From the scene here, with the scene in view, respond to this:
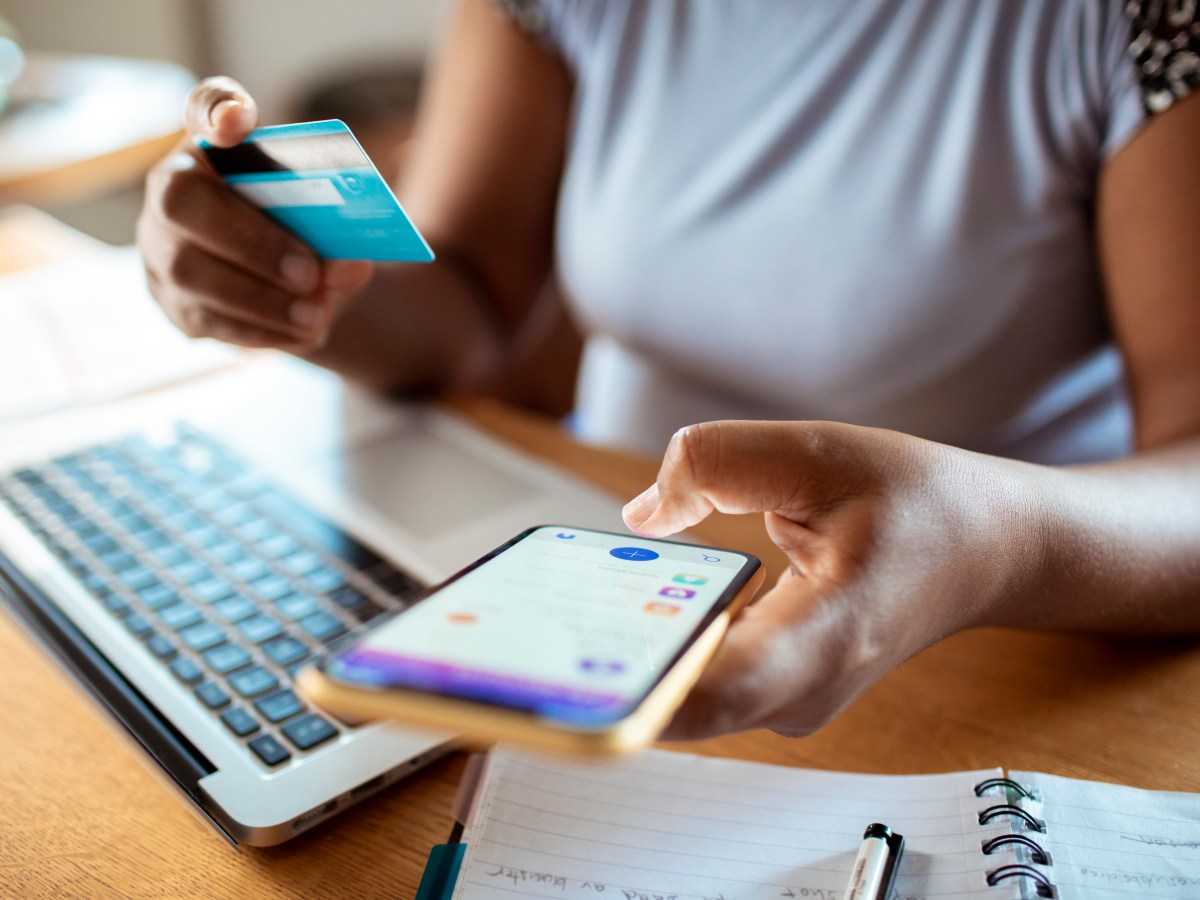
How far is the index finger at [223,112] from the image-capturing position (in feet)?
1.58

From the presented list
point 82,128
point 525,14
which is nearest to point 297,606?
point 525,14

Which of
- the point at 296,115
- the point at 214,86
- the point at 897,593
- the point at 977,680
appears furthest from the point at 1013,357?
the point at 296,115

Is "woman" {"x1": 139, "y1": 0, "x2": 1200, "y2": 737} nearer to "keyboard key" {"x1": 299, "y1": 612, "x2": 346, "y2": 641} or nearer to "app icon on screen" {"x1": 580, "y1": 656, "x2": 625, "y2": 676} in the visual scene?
"app icon on screen" {"x1": 580, "y1": 656, "x2": 625, "y2": 676}

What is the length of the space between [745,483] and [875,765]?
163mm

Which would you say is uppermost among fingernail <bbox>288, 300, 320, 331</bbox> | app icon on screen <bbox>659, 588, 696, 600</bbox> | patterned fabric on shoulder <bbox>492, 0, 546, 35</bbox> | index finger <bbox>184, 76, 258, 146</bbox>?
patterned fabric on shoulder <bbox>492, 0, 546, 35</bbox>

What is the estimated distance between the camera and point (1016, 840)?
1.18ft

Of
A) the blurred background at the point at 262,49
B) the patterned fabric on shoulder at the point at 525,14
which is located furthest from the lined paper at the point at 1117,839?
the blurred background at the point at 262,49

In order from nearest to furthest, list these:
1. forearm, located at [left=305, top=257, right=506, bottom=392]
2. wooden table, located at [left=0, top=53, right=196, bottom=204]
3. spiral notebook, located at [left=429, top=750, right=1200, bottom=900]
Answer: spiral notebook, located at [left=429, top=750, right=1200, bottom=900], forearm, located at [left=305, top=257, right=506, bottom=392], wooden table, located at [left=0, top=53, right=196, bottom=204]

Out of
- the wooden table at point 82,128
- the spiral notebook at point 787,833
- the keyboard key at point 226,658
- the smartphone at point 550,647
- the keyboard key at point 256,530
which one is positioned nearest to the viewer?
the smartphone at point 550,647

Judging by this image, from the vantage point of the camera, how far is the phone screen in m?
0.26

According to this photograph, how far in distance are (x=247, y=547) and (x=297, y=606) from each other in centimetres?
7

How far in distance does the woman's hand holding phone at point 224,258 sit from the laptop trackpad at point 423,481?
0.28 ft

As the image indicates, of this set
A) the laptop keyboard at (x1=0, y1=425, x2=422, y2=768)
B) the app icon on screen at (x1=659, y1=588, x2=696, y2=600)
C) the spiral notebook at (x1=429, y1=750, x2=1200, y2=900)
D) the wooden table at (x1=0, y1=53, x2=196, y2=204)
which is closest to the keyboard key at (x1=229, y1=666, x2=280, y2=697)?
the laptop keyboard at (x1=0, y1=425, x2=422, y2=768)

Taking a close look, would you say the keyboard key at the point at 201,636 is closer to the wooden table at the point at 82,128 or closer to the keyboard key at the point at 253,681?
the keyboard key at the point at 253,681
